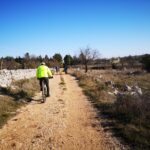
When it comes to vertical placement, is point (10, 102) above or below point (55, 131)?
above

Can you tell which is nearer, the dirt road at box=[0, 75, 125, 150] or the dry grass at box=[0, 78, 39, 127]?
the dirt road at box=[0, 75, 125, 150]

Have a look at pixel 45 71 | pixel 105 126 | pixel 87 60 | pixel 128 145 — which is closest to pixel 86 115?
pixel 105 126

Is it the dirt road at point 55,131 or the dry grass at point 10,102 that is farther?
the dry grass at point 10,102

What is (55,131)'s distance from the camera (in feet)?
25.5

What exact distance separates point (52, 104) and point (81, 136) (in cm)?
538

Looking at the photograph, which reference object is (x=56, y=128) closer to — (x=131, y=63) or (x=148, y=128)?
(x=148, y=128)

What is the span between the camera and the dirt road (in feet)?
21.5

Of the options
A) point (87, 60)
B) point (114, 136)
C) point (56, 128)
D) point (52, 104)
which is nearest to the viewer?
point (114, 136)

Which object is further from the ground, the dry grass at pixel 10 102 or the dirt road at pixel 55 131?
the dry grass at pixel 10 102

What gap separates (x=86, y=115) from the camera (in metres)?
9.85

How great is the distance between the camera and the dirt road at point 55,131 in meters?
6.56

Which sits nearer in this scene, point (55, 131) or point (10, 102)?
point (55, 131)

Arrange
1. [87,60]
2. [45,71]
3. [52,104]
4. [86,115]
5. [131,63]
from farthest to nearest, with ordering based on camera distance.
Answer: [131,63] → [87,60] → [45,71] → [52,104] → [86,115]

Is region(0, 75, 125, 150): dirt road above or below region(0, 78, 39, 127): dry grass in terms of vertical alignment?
below
